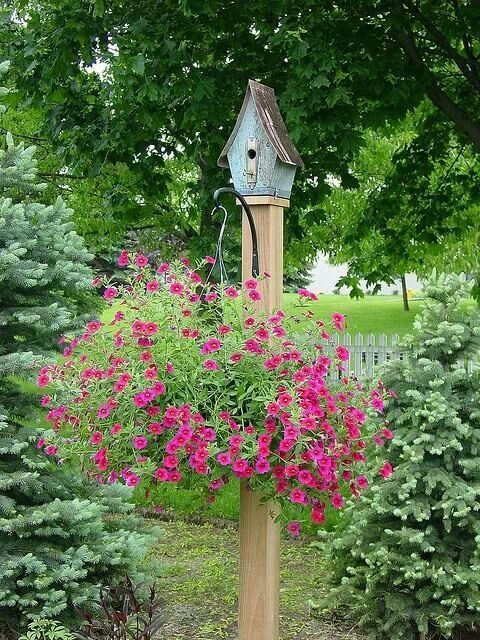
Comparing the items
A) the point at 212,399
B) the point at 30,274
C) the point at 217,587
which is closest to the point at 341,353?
the point at 212,399

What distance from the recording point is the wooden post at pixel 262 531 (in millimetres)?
3682

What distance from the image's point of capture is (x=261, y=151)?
3.94 m

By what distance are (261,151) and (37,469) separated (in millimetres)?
2033

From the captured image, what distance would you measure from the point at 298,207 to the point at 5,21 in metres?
3.74

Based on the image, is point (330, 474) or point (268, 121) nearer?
point (330, 474)

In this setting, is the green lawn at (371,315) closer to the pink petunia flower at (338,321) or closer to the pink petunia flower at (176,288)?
the pink petunia flower at (338,321)

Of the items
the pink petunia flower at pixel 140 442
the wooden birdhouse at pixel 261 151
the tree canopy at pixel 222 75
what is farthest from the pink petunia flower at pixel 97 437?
the tree canopy at pixel 222 75

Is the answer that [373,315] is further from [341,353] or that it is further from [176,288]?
[176,288]

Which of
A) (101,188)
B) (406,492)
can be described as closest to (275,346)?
(406,492)

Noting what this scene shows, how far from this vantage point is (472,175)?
991 centimetres

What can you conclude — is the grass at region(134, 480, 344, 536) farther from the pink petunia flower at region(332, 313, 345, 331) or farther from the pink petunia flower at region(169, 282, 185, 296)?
the pink petunia flower at region(169, 282, 185, 296)

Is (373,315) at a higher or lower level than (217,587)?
higher

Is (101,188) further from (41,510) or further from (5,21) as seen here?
(41,510)

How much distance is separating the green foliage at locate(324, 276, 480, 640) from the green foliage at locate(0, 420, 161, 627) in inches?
49.3
